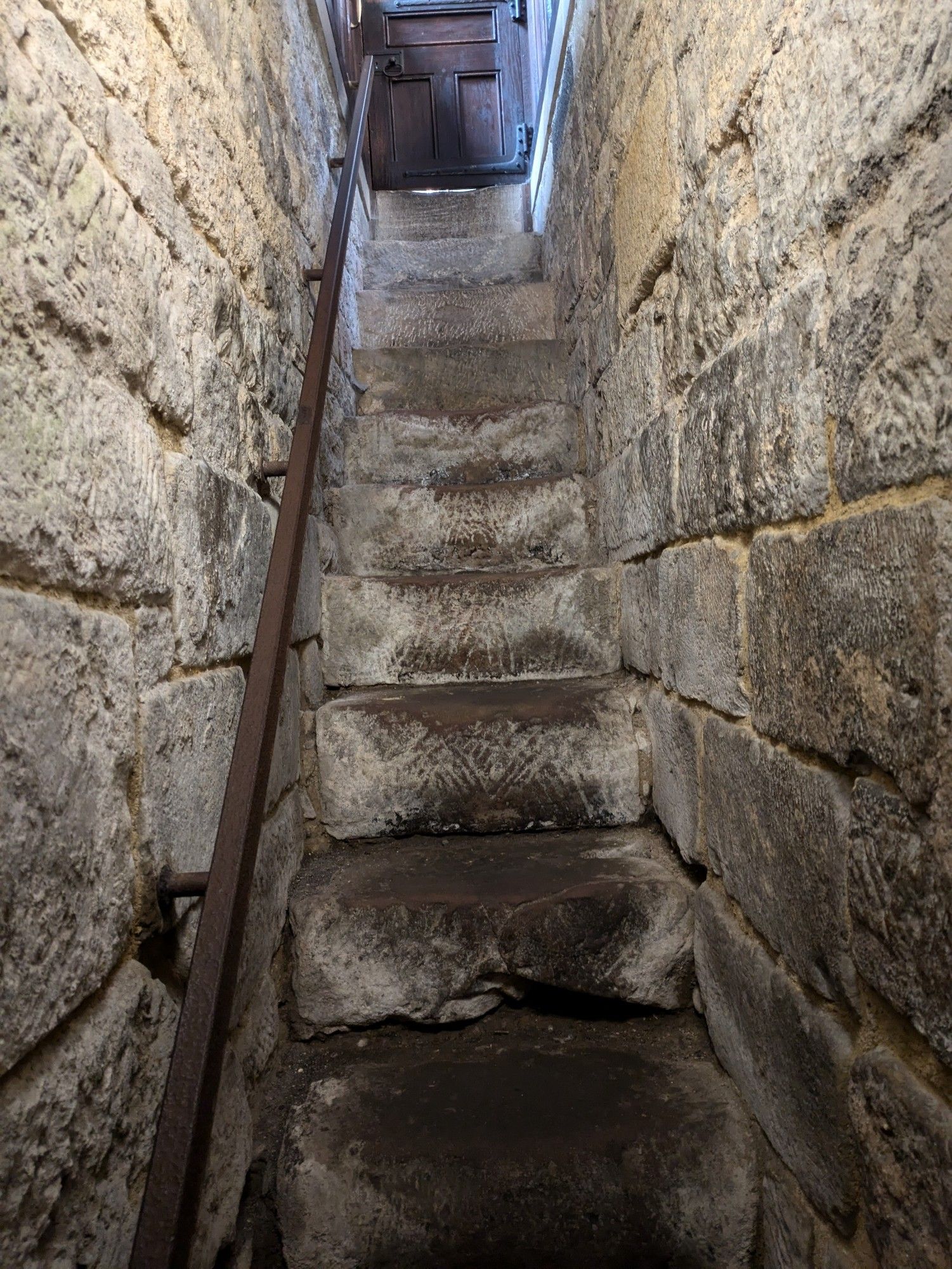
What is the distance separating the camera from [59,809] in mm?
733

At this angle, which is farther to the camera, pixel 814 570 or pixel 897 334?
pixel 814 570

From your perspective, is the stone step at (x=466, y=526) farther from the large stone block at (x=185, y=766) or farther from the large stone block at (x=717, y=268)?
the large stone block at (x=185, y=766)

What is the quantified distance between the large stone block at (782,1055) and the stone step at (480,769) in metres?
0.42

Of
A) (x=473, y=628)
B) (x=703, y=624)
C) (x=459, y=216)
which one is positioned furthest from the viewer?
(x=459, y=216)

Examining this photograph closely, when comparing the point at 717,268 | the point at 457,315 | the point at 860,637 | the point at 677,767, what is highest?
the point at 457,315

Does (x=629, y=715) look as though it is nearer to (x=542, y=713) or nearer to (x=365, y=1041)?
(x=542, y=713)

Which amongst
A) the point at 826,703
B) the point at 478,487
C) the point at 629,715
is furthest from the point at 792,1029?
the point at 478,487

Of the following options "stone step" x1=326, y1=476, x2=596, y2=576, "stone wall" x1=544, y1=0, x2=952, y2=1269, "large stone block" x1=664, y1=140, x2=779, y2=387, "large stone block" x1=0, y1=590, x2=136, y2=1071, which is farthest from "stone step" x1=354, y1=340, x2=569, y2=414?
"large stone block" x1=0, y1=590, x2=136, y2=1071

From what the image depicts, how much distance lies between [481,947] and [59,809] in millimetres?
929

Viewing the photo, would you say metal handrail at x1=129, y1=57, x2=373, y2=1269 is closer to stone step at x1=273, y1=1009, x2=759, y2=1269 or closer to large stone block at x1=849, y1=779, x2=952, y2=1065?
stone step at x1=273, y1=1009, x2=759, y2=1269

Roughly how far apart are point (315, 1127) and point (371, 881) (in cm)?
43

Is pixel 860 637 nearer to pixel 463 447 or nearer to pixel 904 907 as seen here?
pixel 904 907

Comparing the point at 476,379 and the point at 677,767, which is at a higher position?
the point at 476,379

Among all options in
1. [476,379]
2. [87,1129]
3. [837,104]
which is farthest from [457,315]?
[87,1129]
